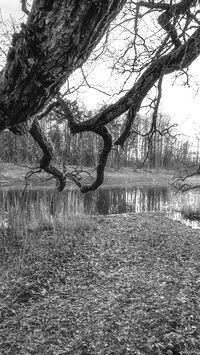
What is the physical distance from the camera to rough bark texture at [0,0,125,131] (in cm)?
147

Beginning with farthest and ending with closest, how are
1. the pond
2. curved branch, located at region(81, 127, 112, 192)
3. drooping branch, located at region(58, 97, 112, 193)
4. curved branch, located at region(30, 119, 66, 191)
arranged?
the pond → curved branch, located at region(30, 119, 66, 191) → curved branch, located at region(81, 127, 112, 192) → drooping branch, located at region(58, 97, 112, 193)

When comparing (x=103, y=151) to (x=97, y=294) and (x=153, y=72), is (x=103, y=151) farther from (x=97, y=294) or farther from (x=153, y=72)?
(x=97, y=294)

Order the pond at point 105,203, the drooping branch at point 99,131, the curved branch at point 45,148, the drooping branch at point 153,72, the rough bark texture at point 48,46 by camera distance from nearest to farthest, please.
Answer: the rough bark texture at point 48,46, the drooping branch at point 153,72, the drooping branch at point 99,131, the curved branch at point 45,148, the pond at point 105,203

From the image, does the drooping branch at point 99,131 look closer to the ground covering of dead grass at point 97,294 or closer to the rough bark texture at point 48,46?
the ground covering of dead grass at point 97,294

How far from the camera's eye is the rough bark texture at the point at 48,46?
4.82 feet

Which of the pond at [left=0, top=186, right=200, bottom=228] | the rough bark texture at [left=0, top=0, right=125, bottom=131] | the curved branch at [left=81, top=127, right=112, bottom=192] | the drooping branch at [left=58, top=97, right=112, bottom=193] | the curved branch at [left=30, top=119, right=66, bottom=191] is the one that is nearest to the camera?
the rough bark texture at [left=0, top=0, right=125, bottom=131]

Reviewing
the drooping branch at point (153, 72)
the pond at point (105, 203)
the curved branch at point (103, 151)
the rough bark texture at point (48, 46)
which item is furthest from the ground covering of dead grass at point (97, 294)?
the pond at point (105, 203)

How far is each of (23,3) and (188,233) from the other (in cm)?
789

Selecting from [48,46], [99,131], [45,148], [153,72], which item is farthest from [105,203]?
[48,46]

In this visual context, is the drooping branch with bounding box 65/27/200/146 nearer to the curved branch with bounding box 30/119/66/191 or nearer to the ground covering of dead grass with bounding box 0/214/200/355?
the curved branch with bounding box 30/119/66/191

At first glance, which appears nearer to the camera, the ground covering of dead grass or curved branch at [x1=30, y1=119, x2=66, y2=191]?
the ground covering of dead grass

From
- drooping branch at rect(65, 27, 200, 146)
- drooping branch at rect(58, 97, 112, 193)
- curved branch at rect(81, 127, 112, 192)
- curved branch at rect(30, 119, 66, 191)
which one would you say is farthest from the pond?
drooping branch at rect(65, 27, 200, 146)

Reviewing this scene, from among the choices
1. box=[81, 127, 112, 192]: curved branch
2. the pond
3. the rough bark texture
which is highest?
the rough bark texture

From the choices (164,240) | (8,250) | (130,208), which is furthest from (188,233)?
(130,208)
